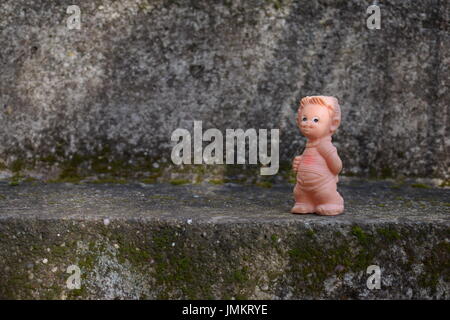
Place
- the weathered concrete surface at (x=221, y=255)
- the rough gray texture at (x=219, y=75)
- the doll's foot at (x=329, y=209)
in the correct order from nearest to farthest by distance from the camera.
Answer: the weathered concrete surface at (x=221, y=255), the doll's foot at (x=329, y=209), the rough gray texture at (x=219, y=75)

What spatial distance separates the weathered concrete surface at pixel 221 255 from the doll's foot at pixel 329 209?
0.08 meters

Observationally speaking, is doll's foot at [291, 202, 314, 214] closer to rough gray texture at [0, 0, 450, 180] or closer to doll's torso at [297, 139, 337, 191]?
doll's torso at [297, 139, 337, 191]

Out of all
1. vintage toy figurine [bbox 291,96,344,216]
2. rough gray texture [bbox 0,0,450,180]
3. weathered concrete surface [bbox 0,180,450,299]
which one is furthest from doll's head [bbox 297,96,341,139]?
rough gray texture [bbox 0,0,450,180]

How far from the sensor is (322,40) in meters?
3.04

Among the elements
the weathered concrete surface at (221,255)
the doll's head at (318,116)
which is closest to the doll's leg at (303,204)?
the weathered concrete surface at (221,255)

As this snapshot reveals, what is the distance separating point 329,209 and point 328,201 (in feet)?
0.12

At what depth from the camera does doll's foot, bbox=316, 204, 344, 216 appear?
206cm

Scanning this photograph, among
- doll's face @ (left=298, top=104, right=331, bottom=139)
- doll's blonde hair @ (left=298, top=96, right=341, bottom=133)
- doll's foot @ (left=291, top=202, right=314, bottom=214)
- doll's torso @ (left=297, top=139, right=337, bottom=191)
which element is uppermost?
doll's blonde hair @ (left=298, top=96, right=341, bottom=133)

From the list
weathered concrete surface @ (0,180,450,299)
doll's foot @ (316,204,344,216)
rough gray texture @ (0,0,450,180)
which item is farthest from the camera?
rough gray texture @ (0,0,450,180)

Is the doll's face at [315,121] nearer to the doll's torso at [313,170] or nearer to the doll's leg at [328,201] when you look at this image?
the doll's torso at [313,170]

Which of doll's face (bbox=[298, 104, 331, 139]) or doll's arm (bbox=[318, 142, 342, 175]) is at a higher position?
doll's face (bbox=[298, 104, 331, 139])

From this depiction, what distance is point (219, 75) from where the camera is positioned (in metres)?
3.03

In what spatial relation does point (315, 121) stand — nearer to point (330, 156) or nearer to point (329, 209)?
point (330, 156)

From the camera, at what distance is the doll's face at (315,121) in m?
2.09
